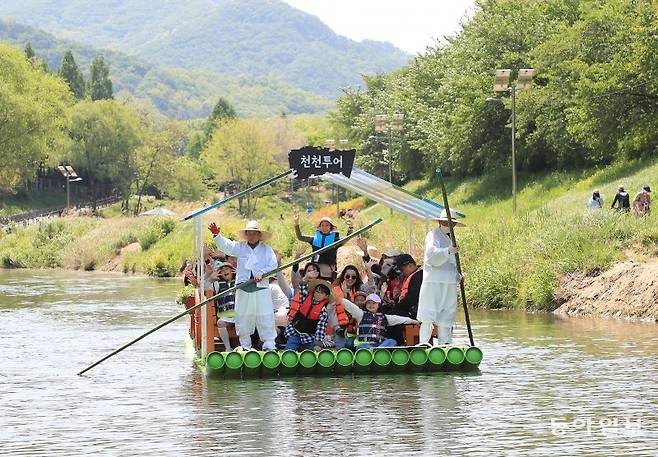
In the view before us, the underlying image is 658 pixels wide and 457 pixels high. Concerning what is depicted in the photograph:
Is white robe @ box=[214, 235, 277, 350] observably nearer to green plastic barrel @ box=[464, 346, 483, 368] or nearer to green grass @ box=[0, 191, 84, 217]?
green plastic barrel @ box=[464, 346, 483, 368]

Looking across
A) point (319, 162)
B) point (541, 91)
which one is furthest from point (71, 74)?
point (319, 162)

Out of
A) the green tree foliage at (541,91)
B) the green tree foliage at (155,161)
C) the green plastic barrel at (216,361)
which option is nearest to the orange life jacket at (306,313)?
the green plastic barrel at (216,361)

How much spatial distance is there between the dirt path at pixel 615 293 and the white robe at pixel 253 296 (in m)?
11.3

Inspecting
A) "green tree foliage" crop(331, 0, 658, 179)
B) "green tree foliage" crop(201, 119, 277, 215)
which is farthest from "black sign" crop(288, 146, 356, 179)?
"green tree foliage" crop(201, 119, 277, 215)

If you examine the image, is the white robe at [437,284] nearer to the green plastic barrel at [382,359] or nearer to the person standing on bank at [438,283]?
the person standing on bank at [438,283]

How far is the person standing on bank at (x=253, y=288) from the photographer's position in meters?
20.0

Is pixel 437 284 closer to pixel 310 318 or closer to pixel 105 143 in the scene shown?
pixel 310 318

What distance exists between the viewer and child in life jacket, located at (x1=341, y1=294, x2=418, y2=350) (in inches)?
810

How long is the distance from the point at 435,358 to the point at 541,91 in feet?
128

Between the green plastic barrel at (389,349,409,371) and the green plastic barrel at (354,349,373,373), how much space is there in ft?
1.03

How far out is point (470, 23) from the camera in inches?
2862

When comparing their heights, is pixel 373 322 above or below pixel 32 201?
below

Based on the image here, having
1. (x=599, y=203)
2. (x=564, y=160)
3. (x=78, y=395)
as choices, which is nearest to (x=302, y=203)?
(x=564, y=160)

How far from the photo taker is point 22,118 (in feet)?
301
